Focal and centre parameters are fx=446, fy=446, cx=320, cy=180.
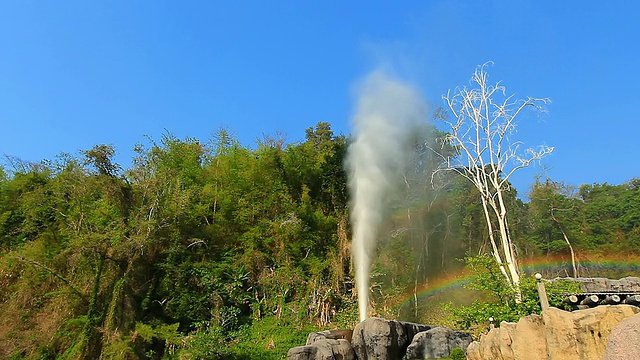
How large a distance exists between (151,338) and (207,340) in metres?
1.99

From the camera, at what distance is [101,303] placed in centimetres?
1360

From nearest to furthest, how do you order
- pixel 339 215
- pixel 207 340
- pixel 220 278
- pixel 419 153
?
pixel 207 340 → pixel 220 278 → pixel 339 215 → pixel 419 153

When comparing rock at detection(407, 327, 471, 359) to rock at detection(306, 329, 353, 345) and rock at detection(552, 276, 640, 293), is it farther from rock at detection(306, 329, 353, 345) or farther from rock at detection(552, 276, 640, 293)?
rock at detection(552, 276, 640, 293)

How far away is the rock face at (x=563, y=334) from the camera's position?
4.86 metres

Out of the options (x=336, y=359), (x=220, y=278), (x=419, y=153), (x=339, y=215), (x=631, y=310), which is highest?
(x=419, y=153)

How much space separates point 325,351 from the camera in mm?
10234

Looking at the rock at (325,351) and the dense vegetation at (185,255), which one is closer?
the rock at (325,351)

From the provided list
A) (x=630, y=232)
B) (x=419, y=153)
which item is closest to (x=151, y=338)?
(x=419, y=153)

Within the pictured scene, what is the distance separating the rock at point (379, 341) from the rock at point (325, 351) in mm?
271

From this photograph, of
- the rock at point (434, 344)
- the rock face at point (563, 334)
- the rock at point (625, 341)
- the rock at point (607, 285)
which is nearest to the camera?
the rock at point (625, 341)

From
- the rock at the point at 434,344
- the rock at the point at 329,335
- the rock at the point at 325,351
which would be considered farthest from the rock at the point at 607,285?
the rock at the point at 325,351

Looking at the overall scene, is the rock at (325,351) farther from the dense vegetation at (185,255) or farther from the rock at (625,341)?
the rock at (625,341)

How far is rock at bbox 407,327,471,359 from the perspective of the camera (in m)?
10.9

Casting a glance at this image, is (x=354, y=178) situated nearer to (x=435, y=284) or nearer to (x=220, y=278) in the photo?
(x=220, y=278)
